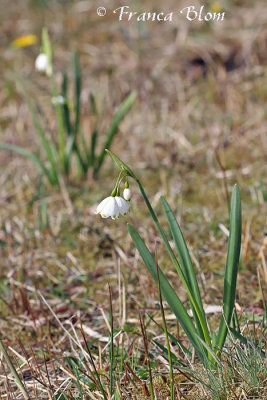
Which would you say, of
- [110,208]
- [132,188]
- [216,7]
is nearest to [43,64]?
[132,188]

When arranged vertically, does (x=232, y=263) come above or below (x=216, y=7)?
below

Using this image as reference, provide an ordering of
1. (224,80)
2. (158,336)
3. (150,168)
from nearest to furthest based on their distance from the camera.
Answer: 1. (158,336)
2. (150,168)
3. (224,80)

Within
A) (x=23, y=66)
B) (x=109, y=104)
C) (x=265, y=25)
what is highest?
(x=265, y=25)

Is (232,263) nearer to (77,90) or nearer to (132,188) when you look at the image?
(132,188)

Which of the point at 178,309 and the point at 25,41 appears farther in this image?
the point at 25,41

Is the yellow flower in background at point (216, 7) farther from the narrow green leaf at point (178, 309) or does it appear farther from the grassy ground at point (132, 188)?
the narrow green leaf at point (178, 309)

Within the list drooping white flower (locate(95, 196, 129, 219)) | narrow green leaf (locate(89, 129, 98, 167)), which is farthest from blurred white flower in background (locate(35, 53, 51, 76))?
drooping white flower (locate(95, 196, 129, 219))

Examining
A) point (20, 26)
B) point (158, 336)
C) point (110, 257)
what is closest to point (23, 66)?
point (20, 26)

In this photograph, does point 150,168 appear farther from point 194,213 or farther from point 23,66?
point 23,66
